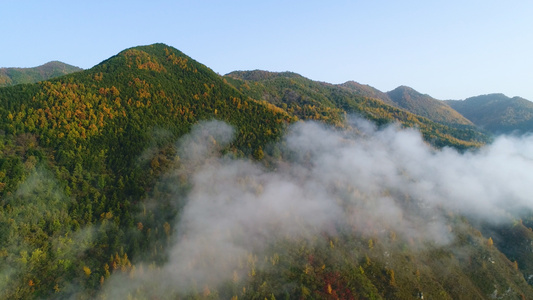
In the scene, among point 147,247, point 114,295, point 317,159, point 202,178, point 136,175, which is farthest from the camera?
point 317,159

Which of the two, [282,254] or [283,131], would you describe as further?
[283,131]

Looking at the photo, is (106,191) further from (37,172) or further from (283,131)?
(283,131)

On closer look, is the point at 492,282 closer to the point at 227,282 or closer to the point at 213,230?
the point at 227,282

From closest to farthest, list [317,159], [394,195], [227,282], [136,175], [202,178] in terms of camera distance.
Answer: [227,282] < [136,175] < [202,178] < [394,195] < [317,159]

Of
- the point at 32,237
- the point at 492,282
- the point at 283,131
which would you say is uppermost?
the point at 283,131

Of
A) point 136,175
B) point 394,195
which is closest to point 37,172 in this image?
point 136,175

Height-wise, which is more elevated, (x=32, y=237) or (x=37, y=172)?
(x=37, y=172)
